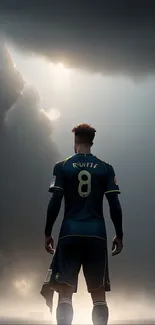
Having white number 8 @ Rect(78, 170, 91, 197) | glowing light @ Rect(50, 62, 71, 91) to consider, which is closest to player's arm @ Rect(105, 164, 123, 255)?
white number 8 @ Rect(78, 170, 91, 197)

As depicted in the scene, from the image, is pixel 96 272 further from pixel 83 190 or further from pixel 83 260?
pixel 83 190

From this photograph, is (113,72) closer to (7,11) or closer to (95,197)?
(7,11)

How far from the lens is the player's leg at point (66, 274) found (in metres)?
2.26

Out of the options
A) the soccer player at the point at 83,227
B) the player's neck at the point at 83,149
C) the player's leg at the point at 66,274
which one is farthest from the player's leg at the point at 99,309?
the player's neck at the point at 83,149

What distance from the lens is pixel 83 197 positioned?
242 cm

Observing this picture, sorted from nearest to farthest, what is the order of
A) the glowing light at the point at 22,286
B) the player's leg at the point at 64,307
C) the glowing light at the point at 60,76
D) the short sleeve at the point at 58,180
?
the player's leg at the point at 64,307 → the short sleeve at the point at 58,180 → the glowing light at the point at 22,286 → the glowing light at the point at 60,76

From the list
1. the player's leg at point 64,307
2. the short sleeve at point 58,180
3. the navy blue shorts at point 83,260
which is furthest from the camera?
the short sleeve at point 58,180

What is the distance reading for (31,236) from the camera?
3.82 metres

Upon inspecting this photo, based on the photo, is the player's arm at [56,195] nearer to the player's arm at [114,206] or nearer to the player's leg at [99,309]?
the player's arm at [114,206]

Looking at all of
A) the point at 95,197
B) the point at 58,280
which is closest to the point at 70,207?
the point at 95,197

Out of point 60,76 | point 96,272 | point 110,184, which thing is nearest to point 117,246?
point 96,272

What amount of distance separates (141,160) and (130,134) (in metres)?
0.25

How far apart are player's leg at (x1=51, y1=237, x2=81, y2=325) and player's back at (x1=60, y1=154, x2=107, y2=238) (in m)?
0.07

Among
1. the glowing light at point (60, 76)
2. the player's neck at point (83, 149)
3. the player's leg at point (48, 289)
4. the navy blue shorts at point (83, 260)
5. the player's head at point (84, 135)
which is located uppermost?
the glowing light at point (60, 76)
